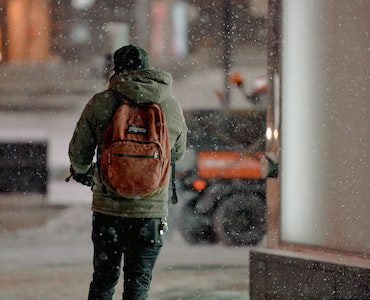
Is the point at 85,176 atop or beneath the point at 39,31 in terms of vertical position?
beneath

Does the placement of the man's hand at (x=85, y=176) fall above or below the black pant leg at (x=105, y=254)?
above

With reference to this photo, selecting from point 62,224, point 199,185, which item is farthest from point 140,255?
point 62,224

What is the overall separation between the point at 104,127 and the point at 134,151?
0.67 ft

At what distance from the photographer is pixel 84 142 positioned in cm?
448

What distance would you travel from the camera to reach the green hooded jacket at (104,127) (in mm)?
4426

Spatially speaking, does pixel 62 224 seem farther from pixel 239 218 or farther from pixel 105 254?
pixel 105 254

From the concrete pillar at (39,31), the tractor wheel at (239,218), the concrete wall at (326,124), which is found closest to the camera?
the concrete wall at (326,124)

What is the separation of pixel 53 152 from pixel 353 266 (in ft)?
33.6

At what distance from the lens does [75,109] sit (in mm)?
15875

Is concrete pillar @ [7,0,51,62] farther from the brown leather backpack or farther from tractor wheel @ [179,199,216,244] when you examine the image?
the brown leather backpack

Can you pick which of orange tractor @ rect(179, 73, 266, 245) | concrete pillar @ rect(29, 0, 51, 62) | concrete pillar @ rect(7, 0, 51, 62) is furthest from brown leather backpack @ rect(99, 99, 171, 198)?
concrete pillar @ rect(7, 0, 51, 62)

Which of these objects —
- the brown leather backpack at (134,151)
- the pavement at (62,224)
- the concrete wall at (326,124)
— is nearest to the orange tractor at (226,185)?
the pavement at (62,224)

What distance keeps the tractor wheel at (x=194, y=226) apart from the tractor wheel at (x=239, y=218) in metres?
0.14

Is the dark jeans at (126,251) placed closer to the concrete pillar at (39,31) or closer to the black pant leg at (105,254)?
the black pant leg at (105,254)
